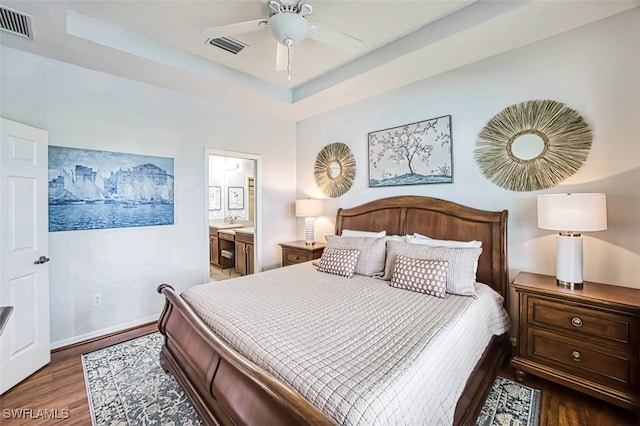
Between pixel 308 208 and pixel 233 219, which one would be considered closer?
pixel 308 208

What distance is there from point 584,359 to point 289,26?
311cm

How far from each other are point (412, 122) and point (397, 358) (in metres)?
2.73

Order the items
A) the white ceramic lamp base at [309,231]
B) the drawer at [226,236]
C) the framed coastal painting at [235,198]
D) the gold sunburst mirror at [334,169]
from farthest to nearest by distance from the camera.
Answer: the framed coastal painting at [235,198]
the drawer at [226,236]
the white ceramic lamp base at [309,231]
the gold sunburst mirror at [334,169]

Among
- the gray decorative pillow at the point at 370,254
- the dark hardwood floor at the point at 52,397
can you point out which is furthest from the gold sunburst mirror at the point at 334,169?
the dark hardwood floor at the point at 52,397

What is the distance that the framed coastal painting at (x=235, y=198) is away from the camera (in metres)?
6.58

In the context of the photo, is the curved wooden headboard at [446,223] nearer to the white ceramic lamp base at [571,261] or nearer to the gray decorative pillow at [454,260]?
the gray decorative pillow at [454,260]

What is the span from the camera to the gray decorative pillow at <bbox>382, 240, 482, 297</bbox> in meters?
2.26

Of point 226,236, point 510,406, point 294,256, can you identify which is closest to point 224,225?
point 226,236

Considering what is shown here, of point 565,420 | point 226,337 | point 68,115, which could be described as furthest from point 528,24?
point 68,115

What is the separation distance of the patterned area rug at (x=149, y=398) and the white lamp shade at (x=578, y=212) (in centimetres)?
126

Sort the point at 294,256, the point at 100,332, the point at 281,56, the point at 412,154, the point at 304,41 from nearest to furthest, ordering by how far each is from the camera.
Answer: the point at 281,56, the point at 304,41, the point at 100,332, the point at 412,154, the point at 294,256

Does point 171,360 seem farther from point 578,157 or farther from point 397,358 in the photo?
point 578,157

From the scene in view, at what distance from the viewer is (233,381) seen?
1.42 meters

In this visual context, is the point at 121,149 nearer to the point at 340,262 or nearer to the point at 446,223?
the point at 340,262
